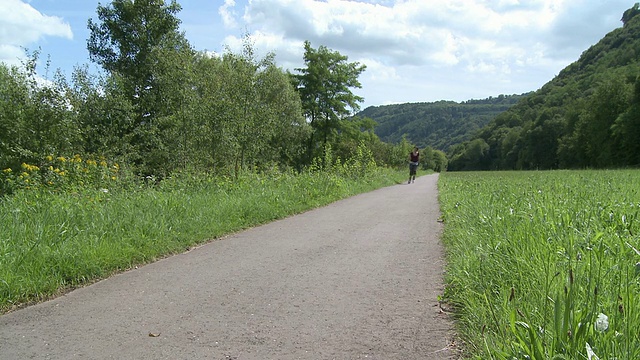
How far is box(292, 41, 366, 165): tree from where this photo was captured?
42969 mm

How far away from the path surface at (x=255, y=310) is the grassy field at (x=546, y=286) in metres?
0.33

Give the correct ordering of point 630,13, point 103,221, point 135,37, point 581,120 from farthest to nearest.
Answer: point 630,13 → point 581,120 → point 135,37 → point 103,221

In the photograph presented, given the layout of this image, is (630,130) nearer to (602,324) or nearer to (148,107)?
(148,107)

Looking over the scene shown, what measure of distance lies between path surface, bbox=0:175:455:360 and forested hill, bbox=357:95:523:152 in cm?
16411

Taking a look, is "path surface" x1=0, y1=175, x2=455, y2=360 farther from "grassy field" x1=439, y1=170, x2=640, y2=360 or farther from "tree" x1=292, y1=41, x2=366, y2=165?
"tree" x1=292, y1=41, x2=366, y2=165

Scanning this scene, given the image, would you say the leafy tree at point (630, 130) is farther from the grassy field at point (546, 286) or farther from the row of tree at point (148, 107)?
the grassy field at point (546, 286)

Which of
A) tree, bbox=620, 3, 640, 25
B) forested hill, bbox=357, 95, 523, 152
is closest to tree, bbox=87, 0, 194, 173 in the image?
tree, bbox=620, 3, 640, 25

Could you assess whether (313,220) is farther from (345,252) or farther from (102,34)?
(102,34)

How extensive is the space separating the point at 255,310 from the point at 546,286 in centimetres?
234

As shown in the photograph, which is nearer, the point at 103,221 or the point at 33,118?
the point at 103,221

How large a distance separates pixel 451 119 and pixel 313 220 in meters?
191

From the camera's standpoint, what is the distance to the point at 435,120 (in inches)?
7485

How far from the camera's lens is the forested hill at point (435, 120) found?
174625 millimetres

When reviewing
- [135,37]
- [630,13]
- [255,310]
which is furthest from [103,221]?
[630,13]
